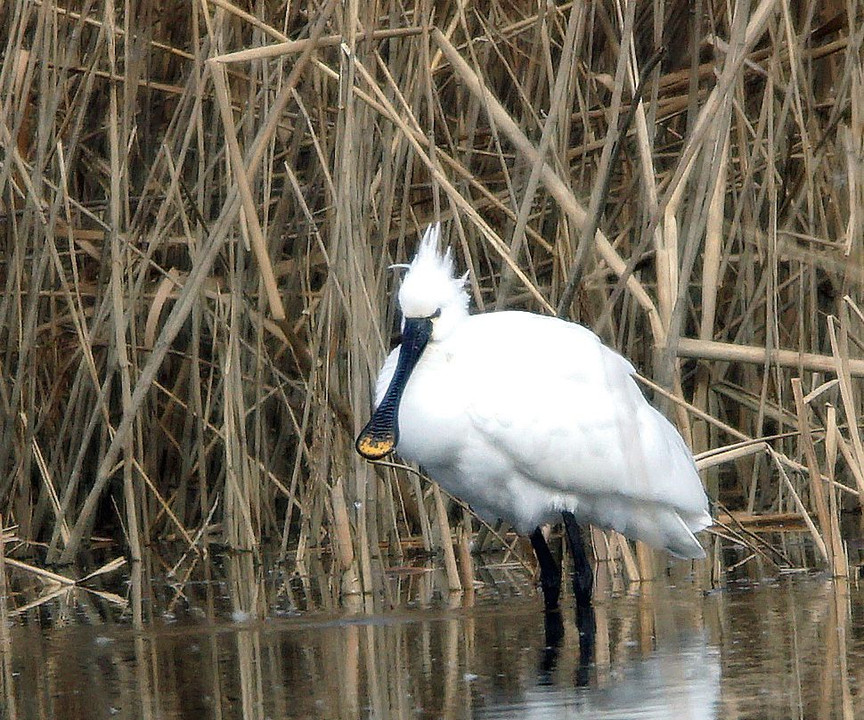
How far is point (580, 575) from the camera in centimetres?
522

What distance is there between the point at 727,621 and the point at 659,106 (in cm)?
267

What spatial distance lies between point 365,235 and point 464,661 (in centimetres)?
174

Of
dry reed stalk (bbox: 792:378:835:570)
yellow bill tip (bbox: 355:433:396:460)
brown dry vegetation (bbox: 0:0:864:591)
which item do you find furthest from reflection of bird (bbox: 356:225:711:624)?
dry reed stalk (bbox: 792:378:835:570)

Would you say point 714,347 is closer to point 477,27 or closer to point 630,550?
point 630,550

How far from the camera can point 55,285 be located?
22.8 feet

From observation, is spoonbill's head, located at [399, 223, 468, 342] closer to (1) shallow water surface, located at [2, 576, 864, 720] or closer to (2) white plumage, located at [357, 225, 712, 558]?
(2) white plumage, located at [357, 225, 712, 558]

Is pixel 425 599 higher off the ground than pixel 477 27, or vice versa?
pixel 477 27

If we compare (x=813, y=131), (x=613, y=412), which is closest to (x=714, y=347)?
(x=613, y=412)

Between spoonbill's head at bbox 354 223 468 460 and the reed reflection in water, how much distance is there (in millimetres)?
537

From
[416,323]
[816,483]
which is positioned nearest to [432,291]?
[416,323]

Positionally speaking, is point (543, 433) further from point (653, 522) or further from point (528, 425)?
point (653, 522)

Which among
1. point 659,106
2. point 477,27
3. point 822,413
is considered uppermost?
point 477,27

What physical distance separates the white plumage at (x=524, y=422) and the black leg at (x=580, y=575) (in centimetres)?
7

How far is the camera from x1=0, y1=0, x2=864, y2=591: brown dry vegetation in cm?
543
